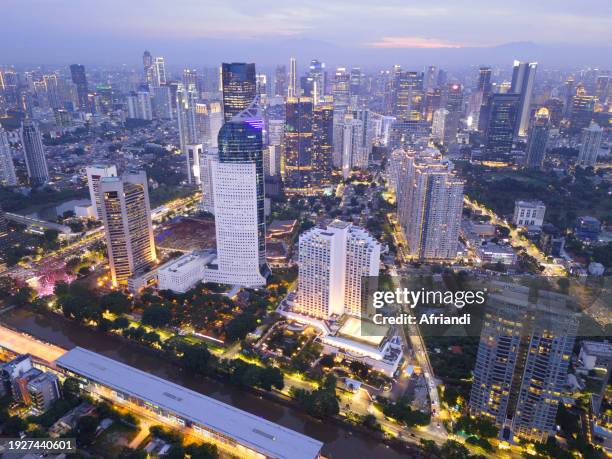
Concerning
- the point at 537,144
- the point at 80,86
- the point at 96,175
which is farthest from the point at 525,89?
the point at 80,86

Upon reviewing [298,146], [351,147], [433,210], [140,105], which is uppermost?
[140,105]

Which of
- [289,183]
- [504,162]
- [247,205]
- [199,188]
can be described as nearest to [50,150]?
[199,188]

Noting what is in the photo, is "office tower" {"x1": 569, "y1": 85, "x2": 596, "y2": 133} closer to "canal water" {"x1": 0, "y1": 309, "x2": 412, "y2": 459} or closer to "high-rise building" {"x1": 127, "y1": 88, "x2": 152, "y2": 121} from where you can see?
"canal water" {"x1": 0, "y1": 309, "x2": 412, "y2": 459}

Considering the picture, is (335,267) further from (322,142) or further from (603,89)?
(603,89)

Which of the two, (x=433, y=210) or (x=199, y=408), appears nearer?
(x=199, y=408)

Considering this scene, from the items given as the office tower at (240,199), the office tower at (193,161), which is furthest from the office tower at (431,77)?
the office tower at (240,199)
